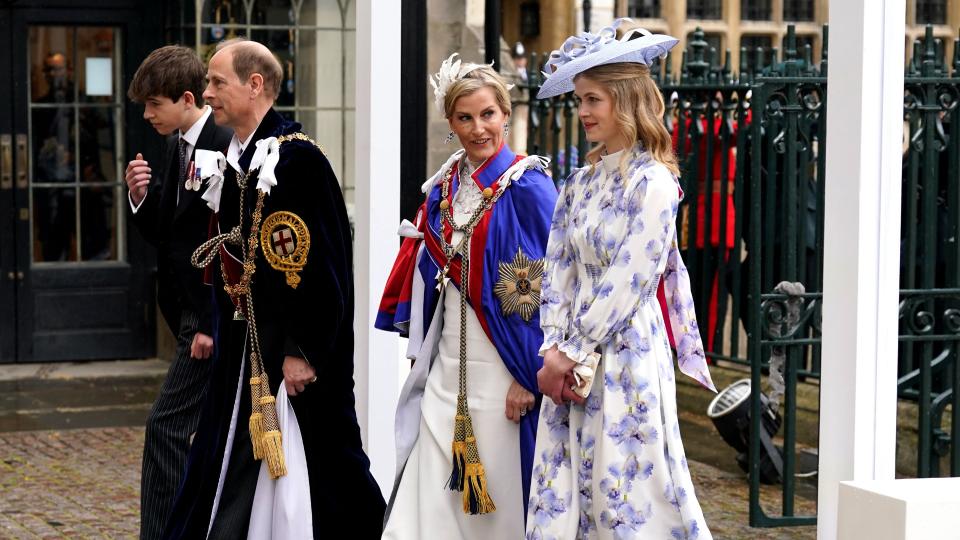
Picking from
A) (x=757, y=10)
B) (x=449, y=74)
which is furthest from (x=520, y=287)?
(x=757, y=10)

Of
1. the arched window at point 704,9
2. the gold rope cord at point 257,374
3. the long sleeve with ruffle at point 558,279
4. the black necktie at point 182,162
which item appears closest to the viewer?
the long sleeve with ruffle at point 558,279

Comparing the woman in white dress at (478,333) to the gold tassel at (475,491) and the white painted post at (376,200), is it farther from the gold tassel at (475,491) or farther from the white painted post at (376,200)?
the white painted post at (376,200)

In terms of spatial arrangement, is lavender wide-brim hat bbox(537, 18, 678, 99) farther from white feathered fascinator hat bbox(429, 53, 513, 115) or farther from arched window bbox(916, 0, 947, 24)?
arched window bbox(916, 0, 947, 24)

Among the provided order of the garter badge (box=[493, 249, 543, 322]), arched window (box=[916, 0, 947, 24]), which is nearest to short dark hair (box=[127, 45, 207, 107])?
order of the garter badge (box=[493, 249, 543, 322])

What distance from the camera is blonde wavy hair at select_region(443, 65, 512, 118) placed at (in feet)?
16.9

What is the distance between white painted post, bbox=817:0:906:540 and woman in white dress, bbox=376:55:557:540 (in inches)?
47.9

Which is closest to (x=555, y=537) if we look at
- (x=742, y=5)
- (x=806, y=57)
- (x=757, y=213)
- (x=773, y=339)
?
(x=773, y=339)

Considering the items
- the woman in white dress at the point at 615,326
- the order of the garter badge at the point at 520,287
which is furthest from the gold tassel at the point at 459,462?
the woman in white dress at the point at 615,326

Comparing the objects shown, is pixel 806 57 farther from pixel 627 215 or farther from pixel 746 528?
pixel 627 215

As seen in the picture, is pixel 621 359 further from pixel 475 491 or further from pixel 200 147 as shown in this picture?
pixel 200 147

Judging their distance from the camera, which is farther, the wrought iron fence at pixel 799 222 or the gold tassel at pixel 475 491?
the wrought iron fence at pixel 799 222

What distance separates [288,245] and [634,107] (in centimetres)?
126

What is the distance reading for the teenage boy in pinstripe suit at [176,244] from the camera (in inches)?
225

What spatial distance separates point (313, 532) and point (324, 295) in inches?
29.8
